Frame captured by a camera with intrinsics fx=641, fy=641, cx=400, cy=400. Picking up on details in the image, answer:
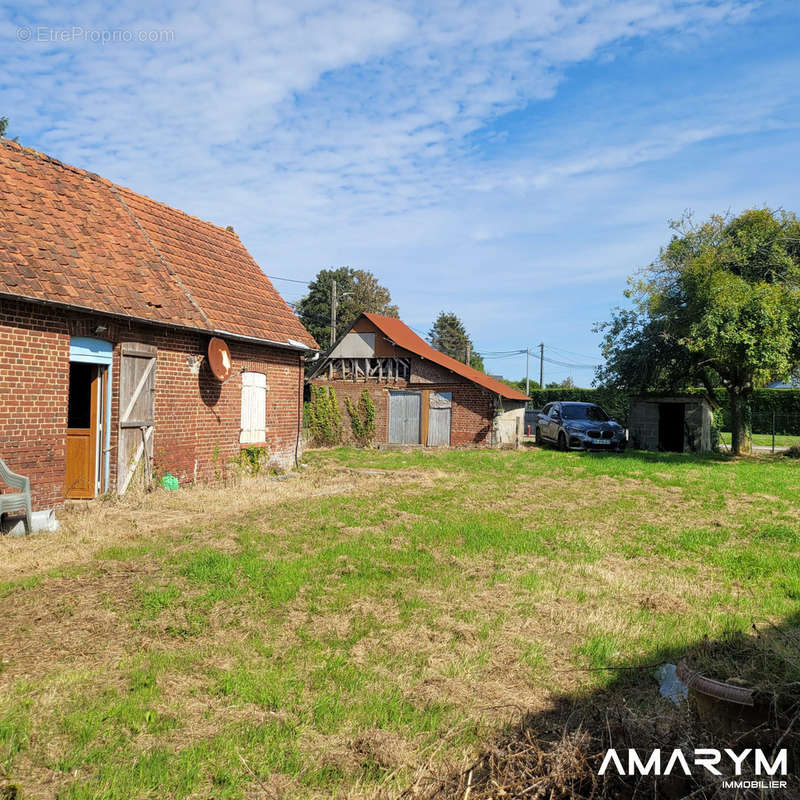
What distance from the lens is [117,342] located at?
33.5 feet

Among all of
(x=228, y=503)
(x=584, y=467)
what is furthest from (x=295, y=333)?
(x=584, y=467)

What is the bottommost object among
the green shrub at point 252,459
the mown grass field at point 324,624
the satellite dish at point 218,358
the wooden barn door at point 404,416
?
the mown grass field at point 324,624

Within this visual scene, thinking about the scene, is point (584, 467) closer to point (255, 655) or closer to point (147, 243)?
point (147, 243)

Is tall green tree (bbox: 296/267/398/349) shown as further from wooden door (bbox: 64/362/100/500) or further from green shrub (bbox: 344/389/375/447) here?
wooden door (bbox: 64/362/100/500)

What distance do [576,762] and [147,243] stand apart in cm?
1206

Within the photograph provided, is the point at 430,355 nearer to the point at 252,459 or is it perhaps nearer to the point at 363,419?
the point at 363,419

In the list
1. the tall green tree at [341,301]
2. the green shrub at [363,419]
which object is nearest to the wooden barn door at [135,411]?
the green shrub at [363,419]

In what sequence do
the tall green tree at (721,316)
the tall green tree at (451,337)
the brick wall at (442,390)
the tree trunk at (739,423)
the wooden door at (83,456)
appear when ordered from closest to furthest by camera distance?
the wooden door at (83,456), the tall green tree at (721,316), the tree trunk at (739,423), the brick wall at (442,390), the tall green tree at (451,337)

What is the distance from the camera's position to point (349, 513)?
376 inches

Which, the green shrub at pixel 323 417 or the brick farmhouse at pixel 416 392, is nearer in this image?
the brick farmhouse at pixel 416 392

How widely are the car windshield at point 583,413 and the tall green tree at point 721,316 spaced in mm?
1229

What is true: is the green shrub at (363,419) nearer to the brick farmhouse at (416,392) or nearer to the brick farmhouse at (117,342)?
the brick farmhouse at (416,392)

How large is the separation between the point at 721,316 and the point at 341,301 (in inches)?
1575

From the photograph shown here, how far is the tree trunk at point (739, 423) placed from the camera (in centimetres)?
2111
